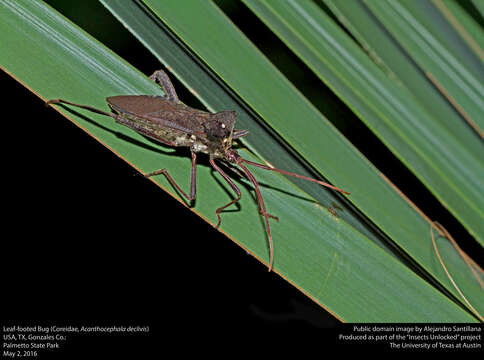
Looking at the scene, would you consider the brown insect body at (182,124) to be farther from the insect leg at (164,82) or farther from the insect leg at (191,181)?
the insect leg at (191,181)

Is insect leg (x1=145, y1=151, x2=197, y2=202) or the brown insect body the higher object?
the brown insect body

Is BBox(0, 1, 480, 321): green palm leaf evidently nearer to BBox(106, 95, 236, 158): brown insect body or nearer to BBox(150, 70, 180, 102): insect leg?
BBox(106, 95, 236, 158): brown insect body

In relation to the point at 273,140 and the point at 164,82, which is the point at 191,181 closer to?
the point at 273,140

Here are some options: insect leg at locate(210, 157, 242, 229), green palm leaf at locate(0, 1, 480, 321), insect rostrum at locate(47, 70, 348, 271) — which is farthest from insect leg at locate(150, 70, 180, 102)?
insect leg at locate(210, 157, 242, 229)

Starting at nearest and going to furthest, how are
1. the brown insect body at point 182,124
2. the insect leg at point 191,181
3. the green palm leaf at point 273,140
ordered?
the green palm leaf at point 273,140 < the insect leg at point 191,181 < the brown insect body at point 182,124

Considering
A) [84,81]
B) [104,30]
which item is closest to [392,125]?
[84,81]

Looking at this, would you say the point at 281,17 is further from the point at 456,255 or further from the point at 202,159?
the point at 456,255

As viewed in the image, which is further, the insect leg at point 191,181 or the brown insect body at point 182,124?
the brown insect body at point 182,124

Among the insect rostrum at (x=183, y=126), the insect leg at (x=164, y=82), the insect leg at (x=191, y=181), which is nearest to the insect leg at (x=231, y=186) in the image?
the insect rostrum at (x=183, y=126)
